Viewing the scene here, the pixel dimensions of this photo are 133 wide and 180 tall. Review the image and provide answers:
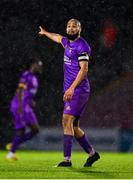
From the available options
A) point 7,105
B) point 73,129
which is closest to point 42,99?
point 7,105

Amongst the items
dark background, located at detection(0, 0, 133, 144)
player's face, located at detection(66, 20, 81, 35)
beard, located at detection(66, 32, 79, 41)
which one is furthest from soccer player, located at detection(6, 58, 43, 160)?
dark background, located at detection(0, 0, 133, 144)

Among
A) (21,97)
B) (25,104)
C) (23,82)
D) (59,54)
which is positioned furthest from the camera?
(59,54)

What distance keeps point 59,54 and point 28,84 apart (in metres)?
8.50

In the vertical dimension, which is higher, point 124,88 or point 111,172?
point 111,172

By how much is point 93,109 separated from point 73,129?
1267 cm

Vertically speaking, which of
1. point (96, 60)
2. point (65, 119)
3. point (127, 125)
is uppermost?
point (65, 119)

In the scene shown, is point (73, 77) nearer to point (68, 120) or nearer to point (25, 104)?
point (68, 120)

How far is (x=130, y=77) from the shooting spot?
22047mm

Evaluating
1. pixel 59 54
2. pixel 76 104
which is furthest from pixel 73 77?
pixel 59 54

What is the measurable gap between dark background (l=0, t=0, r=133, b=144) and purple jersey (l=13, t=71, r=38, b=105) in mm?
7584

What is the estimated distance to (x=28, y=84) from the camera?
40.6 ft

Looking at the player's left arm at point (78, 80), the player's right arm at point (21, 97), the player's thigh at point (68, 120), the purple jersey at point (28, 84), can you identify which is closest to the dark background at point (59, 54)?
the purple jersey at point (28, 84)

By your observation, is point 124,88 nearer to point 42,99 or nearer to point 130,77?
point 130,77

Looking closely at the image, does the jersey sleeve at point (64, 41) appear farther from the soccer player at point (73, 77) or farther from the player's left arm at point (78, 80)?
the player's left arm at point (78, 80)
